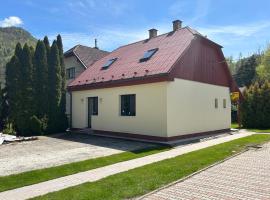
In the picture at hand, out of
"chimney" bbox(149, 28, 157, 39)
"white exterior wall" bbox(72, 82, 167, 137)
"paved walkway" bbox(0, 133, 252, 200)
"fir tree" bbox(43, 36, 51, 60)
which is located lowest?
"paved walkway" bbox(0, 133, 252, 200)

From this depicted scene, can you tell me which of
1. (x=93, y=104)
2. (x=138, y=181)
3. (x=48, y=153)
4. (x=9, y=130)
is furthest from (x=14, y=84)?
(x=138, y=181)

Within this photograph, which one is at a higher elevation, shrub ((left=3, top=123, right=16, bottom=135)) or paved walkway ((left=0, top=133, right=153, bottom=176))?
shrub ((left=3, top=123, right=16, bottom=135))

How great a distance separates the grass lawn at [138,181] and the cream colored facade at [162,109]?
4.36 meters

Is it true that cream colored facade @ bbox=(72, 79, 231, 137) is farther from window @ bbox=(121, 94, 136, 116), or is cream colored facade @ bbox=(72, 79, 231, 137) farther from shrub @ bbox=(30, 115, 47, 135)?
shrub @ bbox=(30, 115, 47, 135)

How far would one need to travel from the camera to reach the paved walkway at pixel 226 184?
608 cm

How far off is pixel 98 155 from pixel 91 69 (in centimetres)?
1118

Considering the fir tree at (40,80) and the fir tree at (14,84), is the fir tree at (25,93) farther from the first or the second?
the fir tree at (40,80)

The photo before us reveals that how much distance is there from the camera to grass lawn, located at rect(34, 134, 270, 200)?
6210mm

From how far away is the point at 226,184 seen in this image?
6.90 metres

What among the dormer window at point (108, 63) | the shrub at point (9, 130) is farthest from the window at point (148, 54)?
the shrub at point (9, 130)

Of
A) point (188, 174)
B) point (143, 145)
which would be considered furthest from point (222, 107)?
point (188, 174)

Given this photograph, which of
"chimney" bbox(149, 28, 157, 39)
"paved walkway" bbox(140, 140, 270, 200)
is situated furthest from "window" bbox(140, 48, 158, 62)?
"paved walkway" bbox(140, 140, 270, 200)

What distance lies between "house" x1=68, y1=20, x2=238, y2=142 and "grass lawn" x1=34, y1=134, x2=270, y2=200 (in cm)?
466

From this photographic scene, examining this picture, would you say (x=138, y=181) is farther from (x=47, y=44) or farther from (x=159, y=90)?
(x=47, y=44)
